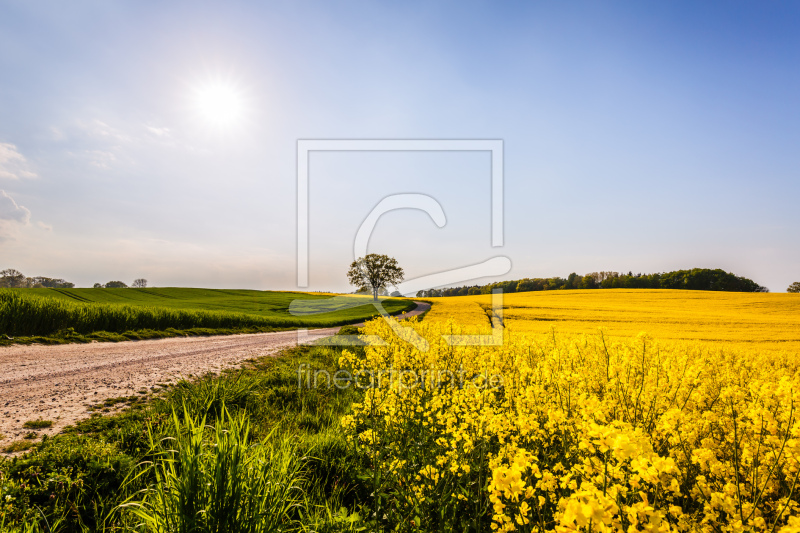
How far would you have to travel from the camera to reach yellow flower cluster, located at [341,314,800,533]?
5.65 ft

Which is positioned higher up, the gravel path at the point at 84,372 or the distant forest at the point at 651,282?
the distant forest at the point at 651,282

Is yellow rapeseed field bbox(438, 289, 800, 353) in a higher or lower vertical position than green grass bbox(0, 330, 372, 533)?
lower

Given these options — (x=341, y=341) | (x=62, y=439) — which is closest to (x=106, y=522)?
(x=62, y=439)

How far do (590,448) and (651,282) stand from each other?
67730 millimetres

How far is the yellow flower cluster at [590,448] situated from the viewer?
5.65 feet

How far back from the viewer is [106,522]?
3084 mm

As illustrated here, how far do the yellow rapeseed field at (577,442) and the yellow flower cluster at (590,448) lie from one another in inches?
0.7

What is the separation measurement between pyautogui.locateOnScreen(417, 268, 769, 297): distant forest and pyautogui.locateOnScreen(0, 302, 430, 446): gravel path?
117 ft

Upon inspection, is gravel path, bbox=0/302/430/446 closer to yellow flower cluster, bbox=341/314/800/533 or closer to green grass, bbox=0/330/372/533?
green grass, bbox=0/330/372/533

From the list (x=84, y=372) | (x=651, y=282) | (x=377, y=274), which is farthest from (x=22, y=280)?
(x=651, y=282)

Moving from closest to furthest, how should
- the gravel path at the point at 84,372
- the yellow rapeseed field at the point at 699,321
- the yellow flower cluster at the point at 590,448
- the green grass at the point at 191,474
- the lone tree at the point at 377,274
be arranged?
the yellow flower cluster at the point at 590,448 < the green grass at the point at 191,474 < the gravel path at the point at 84,372 < the yellow rapeseed field at the point at 699,321 < the lone tree at the point at 377,274

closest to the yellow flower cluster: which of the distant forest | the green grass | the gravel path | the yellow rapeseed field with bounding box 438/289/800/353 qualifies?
the green grass

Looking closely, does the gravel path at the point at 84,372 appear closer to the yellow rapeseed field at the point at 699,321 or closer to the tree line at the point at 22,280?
the yellow rapeseed field at the point at 699,321

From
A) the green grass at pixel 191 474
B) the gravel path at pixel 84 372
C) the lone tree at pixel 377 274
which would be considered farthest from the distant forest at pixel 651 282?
the green grass at pixel 191 474
